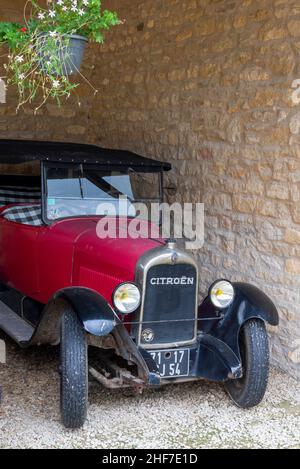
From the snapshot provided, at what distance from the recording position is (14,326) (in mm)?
4461

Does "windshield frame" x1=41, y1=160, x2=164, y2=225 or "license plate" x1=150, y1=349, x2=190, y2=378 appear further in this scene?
"windshield frame" x1=41, y1=160, x2=164, y2=225

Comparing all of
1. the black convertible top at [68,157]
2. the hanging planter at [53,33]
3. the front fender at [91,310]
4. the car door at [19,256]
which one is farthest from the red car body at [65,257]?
the hanging planter at [53,33]

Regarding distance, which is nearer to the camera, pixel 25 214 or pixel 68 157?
pixel 68 157

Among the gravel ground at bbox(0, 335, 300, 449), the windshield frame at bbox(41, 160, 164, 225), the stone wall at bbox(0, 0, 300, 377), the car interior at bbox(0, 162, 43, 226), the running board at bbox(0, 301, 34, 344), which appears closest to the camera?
the gravel ground at bbox(0, 335, 300, 449)

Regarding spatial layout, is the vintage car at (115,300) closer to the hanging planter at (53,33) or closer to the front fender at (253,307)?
the front fender at (253,307)

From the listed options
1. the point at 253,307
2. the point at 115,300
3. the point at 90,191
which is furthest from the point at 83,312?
the point at 90,191

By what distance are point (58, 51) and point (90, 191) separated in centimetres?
130

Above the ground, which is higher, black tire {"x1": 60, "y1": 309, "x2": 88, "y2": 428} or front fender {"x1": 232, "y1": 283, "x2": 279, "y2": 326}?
front fender {"x1": 232, "y1": 283, "x2": 279, "y2": 326}

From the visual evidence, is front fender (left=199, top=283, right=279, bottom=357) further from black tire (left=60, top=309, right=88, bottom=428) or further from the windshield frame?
the windshield frame

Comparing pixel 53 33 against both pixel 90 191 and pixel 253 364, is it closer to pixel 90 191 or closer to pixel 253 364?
pixel 90 191

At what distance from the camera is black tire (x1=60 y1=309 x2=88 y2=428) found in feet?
11.2

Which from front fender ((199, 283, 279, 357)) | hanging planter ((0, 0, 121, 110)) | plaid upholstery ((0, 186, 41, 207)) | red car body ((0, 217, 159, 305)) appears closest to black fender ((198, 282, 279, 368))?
front fender ((199, 283, 279, 357))

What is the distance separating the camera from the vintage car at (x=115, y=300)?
3531 mm

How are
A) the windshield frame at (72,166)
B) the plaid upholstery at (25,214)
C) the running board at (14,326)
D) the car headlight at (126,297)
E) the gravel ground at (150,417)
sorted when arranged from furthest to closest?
the plaid upholstery at (25,214)
the windshield frame at (72,166)
the running board at (14,326)
the car headlight at (126,297)
the gravel ground at (150,417)
